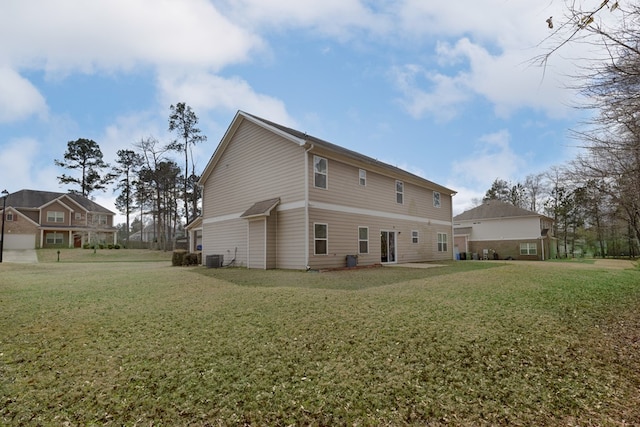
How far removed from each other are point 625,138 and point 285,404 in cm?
612

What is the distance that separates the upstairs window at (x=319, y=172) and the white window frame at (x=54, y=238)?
37043mm

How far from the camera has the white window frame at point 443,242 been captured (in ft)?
70.6

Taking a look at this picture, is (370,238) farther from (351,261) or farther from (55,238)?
(55,238)

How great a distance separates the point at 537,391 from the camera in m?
3.15

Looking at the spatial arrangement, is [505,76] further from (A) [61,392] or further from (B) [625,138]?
(A) [61,392]

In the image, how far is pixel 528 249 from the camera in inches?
1106

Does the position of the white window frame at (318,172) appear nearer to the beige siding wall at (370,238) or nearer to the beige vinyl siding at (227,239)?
the beige siding wall at (370,238)

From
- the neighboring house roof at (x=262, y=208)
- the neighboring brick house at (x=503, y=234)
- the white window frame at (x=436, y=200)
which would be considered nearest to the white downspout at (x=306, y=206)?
the neighboring house roof at (x=262, y=208)

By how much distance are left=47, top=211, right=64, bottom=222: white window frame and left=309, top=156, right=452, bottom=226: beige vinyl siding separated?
37.5m

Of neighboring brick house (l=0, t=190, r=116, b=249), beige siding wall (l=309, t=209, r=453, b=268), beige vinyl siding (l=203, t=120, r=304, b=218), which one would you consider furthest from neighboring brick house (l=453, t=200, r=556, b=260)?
neighboring brick house (l=0, t=190, r=116, b=249)

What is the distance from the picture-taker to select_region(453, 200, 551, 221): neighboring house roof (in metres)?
28.9

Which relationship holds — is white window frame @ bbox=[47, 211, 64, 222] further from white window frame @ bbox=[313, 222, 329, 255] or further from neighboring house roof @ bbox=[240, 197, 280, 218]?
white window frame @ bbox=[313, 222, 329, 255]

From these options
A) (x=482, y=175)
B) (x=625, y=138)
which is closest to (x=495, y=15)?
(x=625, y=138)

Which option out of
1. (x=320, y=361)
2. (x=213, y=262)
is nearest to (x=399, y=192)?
(x=213, y=262)
